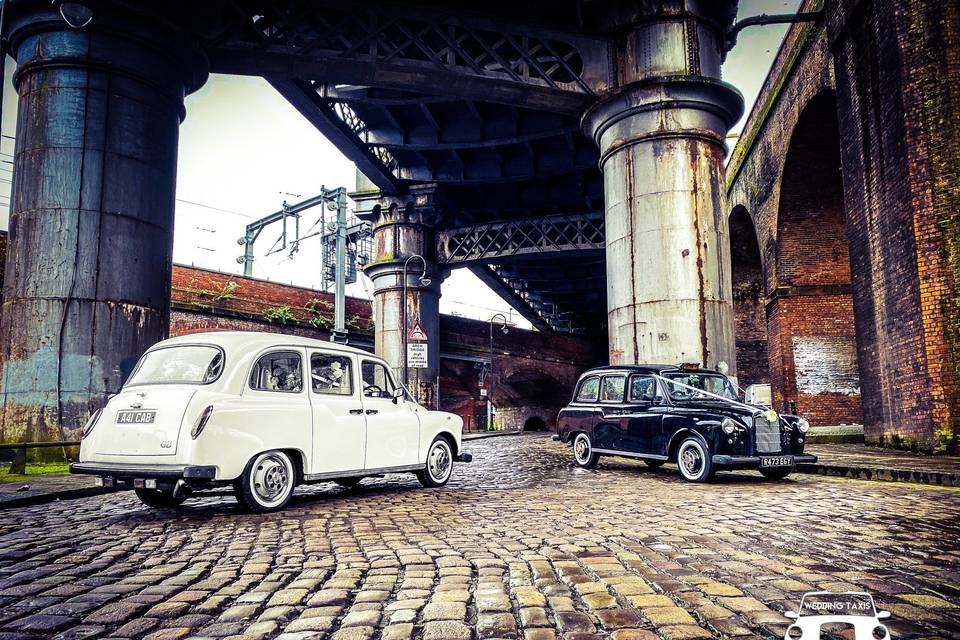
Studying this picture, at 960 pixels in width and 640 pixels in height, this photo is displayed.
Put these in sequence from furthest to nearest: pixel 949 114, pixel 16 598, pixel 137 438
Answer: pixel 949 114, pixel 137 438, pixel 16 598

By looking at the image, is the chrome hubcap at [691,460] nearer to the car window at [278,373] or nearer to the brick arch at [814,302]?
the car window at [278,373]

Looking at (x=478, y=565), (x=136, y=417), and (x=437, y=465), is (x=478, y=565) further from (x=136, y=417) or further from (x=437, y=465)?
(x=437, y=465)

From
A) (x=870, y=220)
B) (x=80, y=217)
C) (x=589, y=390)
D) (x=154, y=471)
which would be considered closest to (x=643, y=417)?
→ (x=589, y=390)

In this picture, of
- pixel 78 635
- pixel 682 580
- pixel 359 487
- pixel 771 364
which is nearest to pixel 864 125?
pixel 771 364

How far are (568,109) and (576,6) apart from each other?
196 centimetres

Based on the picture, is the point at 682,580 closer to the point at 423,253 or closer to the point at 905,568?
the point at 905,568

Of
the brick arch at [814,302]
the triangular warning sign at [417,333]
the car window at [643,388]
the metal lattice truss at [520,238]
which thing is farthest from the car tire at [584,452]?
the metal lattice truss at [520,238]

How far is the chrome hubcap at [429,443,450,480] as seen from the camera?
28.7 feet

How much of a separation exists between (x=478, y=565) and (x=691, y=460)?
5.72 m

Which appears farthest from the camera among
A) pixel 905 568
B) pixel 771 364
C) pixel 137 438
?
pixel 771 364

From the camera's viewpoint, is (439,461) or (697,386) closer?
(439,461)

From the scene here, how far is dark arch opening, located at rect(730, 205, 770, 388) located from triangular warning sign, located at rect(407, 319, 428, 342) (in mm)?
11005

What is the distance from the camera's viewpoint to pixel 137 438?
628 cm

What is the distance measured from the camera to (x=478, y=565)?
4.18m
